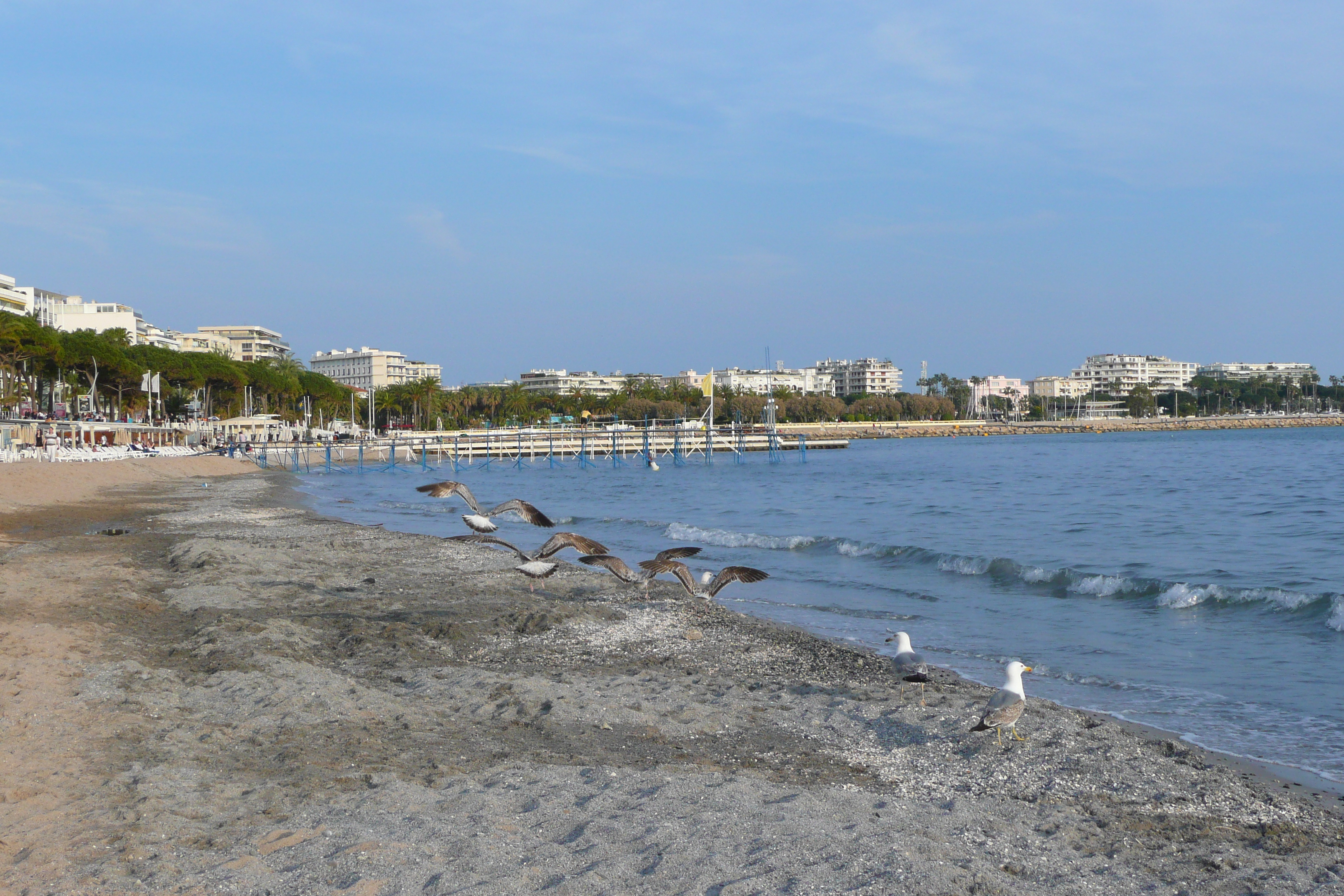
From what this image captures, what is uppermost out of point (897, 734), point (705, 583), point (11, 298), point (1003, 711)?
point (11, 298)

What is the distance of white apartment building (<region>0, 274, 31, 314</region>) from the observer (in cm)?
9688

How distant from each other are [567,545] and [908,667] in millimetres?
5204

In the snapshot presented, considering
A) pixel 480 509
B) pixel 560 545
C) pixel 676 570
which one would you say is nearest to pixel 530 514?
pixel 560 545

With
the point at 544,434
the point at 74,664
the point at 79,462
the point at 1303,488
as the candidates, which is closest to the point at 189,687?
the point at 74,664

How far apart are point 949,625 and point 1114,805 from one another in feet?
21.5

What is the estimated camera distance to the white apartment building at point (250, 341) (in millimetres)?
170375

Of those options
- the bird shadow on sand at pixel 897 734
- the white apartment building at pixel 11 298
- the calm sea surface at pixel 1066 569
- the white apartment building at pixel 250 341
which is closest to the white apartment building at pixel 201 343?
the white apartment building at pixel 250 341

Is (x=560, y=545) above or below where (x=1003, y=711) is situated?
above

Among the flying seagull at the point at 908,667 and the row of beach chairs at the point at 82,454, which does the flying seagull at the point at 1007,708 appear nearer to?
the flying seagull at the point at 908,667

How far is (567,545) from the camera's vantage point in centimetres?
1237

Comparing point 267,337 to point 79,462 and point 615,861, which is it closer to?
point 79,462

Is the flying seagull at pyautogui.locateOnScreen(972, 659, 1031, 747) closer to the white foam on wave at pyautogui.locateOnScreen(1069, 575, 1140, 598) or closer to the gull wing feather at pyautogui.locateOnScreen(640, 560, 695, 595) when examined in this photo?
the gull wing feather at pyautogui.locateOnScreen(640, 560, 695, 595)

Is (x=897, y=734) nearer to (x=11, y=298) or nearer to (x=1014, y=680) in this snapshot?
(x=1014, y=680)

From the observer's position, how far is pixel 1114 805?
582 centimetres
